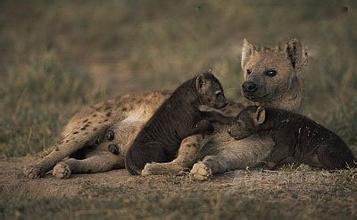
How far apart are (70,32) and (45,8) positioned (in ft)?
4.33

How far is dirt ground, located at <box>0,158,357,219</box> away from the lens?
15.8ft

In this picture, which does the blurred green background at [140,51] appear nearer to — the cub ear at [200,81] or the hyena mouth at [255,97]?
the hyena mouth at [255,97]

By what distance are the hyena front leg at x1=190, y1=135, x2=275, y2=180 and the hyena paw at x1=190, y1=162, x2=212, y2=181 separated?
192mm

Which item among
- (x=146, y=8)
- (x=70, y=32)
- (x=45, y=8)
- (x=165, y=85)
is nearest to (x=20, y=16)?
(x=45, y=8)

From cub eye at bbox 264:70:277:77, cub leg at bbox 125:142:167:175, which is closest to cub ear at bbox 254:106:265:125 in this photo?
cub eye at bbox 264:70:277:77

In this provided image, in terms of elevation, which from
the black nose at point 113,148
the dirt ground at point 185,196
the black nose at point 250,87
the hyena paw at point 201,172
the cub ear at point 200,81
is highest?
the cub ear at point 200,81

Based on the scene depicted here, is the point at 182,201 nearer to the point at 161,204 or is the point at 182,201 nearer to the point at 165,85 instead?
the point at 161,204

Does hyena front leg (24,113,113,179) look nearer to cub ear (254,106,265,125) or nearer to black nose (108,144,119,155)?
black nose (108,144,119,155)

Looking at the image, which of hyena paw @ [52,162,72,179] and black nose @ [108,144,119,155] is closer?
hyena paw @ [52,162,72,179]

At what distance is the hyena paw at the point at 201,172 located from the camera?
5.74 m

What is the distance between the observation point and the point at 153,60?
38.4 ft

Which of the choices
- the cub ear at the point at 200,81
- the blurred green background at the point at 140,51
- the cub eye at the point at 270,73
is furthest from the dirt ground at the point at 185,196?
the blurred green background at the point at 140,51

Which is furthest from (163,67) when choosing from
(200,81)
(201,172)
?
(201,172)

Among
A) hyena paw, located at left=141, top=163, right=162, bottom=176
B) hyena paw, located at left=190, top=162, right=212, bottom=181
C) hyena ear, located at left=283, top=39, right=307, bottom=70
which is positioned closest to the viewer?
hyena paw, located at left=190, top=162, right=212, bottom=181
